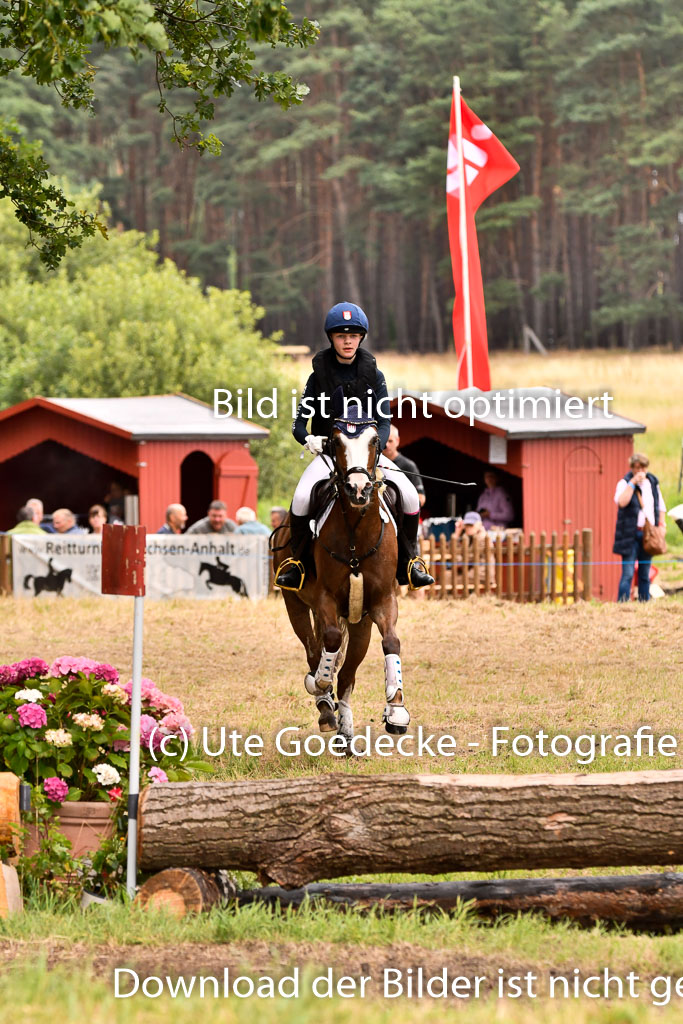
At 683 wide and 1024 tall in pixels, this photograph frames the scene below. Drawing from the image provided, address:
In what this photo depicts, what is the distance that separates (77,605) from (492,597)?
6.05 meters

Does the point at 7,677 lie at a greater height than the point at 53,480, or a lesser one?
lesser

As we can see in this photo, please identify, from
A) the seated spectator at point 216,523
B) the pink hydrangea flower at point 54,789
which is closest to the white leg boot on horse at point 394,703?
the pink hydrangea flower at point 54,789

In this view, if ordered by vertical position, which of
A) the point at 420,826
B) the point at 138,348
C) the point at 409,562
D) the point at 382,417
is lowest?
the point at 420,826

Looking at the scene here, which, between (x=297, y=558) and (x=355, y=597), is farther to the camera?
(x=297, y=558)

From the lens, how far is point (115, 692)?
7098mm

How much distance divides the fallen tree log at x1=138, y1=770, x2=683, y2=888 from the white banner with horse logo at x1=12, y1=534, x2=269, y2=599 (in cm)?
1324

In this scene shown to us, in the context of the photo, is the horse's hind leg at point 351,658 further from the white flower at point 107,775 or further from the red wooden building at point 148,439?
the red wooden building at point 148,439

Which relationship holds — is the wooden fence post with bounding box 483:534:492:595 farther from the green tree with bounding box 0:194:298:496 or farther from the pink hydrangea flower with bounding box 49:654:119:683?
the green tree with bounding box 0:194:298:496

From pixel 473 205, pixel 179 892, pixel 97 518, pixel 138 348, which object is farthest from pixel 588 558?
pixel 138 348

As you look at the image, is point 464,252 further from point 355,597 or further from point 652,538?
point 652,538

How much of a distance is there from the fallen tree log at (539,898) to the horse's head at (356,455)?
9.81ft

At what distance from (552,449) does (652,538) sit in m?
3.63

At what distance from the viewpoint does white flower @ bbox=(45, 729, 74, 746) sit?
6728mm

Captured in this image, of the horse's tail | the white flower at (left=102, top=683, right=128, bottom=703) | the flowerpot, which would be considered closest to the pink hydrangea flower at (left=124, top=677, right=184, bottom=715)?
the white flower at (left=102, top=683, right=128, bottom=703)
